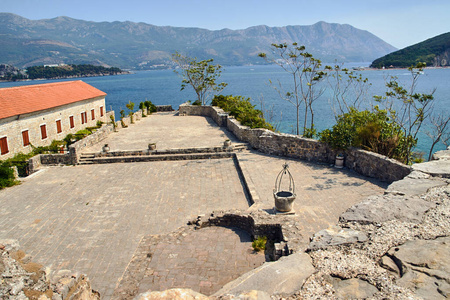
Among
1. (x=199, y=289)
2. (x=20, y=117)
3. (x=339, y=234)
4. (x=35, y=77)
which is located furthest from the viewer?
(x=35, y=77)

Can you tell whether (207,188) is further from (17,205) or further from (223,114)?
(223,114)

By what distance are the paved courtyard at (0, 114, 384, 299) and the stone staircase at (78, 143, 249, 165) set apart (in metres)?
0.58

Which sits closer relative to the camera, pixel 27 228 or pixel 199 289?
pixel 199 289

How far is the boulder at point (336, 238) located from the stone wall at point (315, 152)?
8.05m

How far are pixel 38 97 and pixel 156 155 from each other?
15.4 meters

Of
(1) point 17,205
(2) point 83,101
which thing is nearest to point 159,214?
(1) point 17,205

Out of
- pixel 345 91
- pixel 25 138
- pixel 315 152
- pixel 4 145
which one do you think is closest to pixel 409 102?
pixel 315 152

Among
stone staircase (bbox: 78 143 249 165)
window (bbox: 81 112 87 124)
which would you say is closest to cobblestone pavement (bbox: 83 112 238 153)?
stone staircase (bbox: 78 143 249 165)

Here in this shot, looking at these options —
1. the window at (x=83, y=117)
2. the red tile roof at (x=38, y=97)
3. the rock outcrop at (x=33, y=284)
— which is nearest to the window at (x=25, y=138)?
the red tile roof at (x=38, y=97)

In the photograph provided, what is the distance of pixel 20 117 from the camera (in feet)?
79.0

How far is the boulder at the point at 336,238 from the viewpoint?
187 inches

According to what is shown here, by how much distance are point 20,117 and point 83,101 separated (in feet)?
34.2

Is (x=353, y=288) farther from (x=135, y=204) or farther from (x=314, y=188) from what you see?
(x=135, y=204)

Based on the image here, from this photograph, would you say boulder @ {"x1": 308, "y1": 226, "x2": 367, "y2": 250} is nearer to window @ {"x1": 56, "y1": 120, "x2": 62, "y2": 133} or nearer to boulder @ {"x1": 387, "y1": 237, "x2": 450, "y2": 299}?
boulder @ {"x1": 387, "y1": 237, "x2": 450, "y2": 299}
